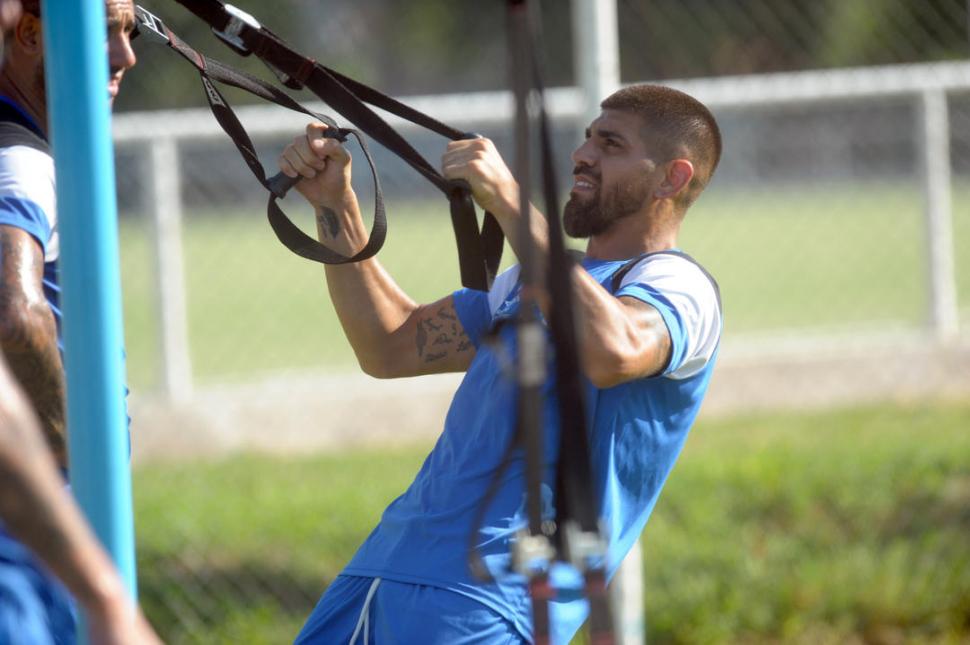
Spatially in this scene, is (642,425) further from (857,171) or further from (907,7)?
(857,171)

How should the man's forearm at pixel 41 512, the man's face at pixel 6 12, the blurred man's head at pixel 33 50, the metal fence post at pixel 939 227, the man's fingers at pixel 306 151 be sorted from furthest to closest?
the metal fence post at pixel 939 227 → the man's fingers at pixel 306 151 → the blurred man's head at pixel 33 50 → the man's face at pixel 6 12 → the man's forearm at pixel 41 512

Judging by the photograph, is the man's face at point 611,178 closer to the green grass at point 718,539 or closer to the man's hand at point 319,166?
the man's hand at point 319,166

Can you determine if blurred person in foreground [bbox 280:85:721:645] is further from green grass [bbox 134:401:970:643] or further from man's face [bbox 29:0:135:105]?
green grass [bbox 134:401:970:643]

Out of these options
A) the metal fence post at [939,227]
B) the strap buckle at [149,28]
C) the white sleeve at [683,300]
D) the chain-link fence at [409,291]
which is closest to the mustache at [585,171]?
the white sleeve at [683,300]

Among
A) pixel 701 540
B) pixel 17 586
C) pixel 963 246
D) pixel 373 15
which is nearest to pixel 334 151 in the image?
pixel 17 586

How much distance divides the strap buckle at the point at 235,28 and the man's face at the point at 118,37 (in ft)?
0.64

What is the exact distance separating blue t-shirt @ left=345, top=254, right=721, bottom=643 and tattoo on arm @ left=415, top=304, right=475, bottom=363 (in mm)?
269

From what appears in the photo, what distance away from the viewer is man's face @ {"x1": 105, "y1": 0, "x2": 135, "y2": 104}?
2361mm

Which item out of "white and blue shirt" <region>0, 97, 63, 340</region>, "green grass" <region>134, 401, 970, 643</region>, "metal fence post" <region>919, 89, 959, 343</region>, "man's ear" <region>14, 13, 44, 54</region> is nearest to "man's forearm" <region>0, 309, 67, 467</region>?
"white and blue shirt" <region>0, 97, 63, 340</region>

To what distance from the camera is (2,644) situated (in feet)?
7.06

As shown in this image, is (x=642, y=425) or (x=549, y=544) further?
(x=642, y=425)

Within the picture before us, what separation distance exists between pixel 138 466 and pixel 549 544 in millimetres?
4538

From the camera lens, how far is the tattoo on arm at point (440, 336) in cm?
296

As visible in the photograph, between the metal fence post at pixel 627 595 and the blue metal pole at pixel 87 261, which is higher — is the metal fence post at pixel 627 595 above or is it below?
below
